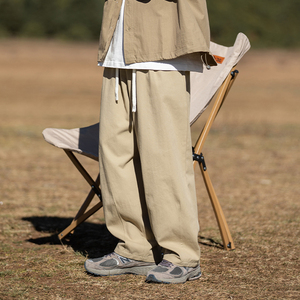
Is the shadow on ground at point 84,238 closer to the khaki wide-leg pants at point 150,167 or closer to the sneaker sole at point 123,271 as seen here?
the sneaker sole at point 123,271

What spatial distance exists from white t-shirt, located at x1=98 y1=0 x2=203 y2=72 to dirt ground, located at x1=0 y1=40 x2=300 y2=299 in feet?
3.71

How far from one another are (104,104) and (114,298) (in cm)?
100

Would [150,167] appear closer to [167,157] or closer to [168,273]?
[167,157]

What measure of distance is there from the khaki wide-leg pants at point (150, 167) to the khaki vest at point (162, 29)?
0.12 metres

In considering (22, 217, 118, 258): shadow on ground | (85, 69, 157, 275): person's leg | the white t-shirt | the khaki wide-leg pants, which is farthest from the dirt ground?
the white t-shirt

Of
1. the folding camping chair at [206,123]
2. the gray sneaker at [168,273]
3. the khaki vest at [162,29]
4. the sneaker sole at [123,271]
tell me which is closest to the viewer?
the khaki vest at [162,29]

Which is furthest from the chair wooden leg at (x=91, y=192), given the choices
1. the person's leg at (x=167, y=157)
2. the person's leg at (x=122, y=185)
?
the person's leg at (x=167, y=157)

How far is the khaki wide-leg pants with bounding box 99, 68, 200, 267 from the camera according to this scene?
263 centimetres

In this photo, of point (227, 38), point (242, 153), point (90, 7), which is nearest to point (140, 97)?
point (242, 153)

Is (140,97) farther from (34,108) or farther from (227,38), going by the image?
(227,38)

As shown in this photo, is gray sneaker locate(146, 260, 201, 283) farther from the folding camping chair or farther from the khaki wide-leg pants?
the folding camping chair

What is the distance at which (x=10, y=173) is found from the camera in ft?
19.4

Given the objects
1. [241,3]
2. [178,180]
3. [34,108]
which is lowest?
[34,108]

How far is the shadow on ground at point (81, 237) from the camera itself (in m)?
3.41
